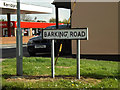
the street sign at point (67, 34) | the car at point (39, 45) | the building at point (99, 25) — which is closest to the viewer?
the street sign at point (67, 34)

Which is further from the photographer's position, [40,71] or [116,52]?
[116,52]

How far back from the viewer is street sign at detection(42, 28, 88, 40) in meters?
6.11

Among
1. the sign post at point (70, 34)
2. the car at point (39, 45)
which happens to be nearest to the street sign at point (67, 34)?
the sign post at point (70, 34)

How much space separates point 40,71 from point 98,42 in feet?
23.3

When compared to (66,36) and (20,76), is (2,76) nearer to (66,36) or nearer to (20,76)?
(20,76)

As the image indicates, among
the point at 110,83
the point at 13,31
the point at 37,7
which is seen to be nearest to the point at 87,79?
the point at 110,83

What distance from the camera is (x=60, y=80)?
235 inches

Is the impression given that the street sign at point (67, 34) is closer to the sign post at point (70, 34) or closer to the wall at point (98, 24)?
the sign post at point (70, 34)

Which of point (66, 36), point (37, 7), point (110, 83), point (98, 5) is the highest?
point (37, 7)

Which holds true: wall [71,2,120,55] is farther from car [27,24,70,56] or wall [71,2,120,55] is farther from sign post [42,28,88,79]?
sign post [42,28,88,79]

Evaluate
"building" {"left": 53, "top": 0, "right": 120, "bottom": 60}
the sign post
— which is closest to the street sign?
the sign post

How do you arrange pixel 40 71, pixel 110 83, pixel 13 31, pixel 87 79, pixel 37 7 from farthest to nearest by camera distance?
1. pixel 13 31
2. pixel 37 7
3. pixel 40 71
4. pixel 87 79
5. pixel 110 83

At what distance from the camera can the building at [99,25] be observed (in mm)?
13594

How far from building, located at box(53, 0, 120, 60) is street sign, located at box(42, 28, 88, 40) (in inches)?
282
